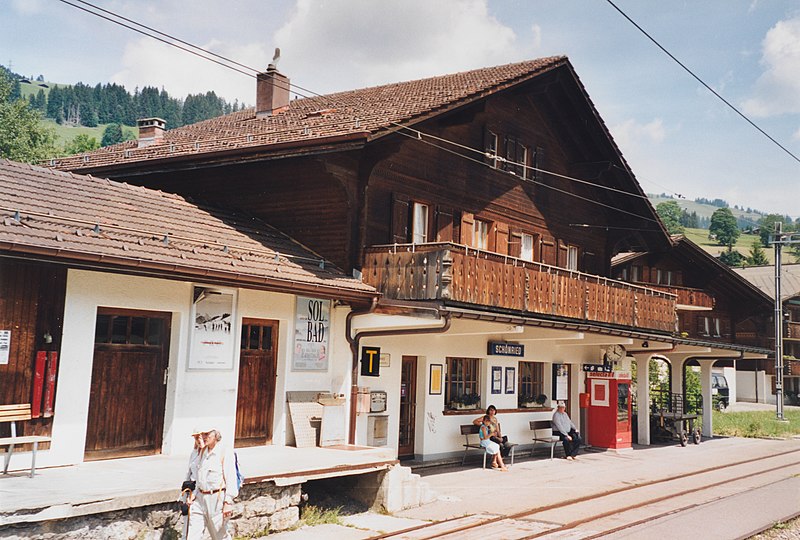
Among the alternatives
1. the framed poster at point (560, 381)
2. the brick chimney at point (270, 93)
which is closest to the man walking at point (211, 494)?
the brick chimney at point (270, 93)

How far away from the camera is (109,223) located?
11250mm

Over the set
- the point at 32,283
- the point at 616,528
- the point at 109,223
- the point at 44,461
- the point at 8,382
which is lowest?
the point at 616,528

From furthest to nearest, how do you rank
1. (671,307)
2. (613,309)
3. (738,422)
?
(738,422)
(671,307)
(613,309)

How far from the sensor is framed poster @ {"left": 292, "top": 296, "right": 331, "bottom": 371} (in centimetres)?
1336

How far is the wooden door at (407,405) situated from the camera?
53.4ft

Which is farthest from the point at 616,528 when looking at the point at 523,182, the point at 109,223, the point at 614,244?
the point at 614,244

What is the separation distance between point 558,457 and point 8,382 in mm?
13243

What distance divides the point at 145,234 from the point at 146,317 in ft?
3.82

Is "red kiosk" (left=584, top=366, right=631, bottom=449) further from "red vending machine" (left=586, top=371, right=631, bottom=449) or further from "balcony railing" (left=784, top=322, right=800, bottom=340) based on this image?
"balcony railing" (left=784, top=322, right=800, bottom=340)

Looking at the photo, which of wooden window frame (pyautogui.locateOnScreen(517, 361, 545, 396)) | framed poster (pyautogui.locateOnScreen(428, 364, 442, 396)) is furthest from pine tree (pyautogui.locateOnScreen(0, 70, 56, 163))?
framed poster (pyautogui.locateOnScreen(428, 364, 442, 396))

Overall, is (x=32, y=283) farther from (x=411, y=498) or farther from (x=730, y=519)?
(x=730, y=519)

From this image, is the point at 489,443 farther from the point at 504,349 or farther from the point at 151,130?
the point at 151,130

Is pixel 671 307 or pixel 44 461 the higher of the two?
pixel 671 307

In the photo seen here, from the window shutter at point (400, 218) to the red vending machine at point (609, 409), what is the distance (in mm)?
8782
